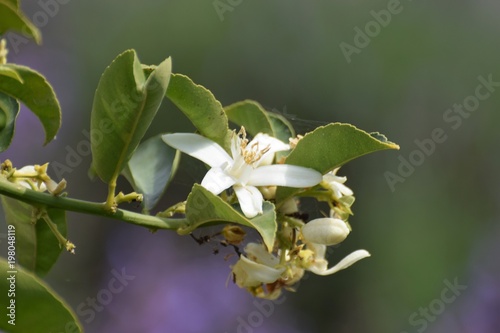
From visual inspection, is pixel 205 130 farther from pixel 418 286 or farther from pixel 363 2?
pixel 363 2

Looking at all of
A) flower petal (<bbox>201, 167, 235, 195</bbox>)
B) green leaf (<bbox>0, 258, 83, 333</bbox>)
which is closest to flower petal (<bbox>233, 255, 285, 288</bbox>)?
flower petal (<bbox>201, 167, 235, 195</bbox>)

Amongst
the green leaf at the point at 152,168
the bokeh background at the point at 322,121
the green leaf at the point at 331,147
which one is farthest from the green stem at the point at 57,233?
the bokeh background at the point at 322,121

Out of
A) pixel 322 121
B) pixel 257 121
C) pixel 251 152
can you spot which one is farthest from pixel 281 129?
pixel 322 121

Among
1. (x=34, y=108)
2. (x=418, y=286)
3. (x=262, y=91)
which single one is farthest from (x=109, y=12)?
(x=34, y=108)

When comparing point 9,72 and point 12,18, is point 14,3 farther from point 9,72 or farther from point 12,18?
point 9,72

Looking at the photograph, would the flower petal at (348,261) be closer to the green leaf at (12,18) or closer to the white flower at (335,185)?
the white flower at (335,185)
